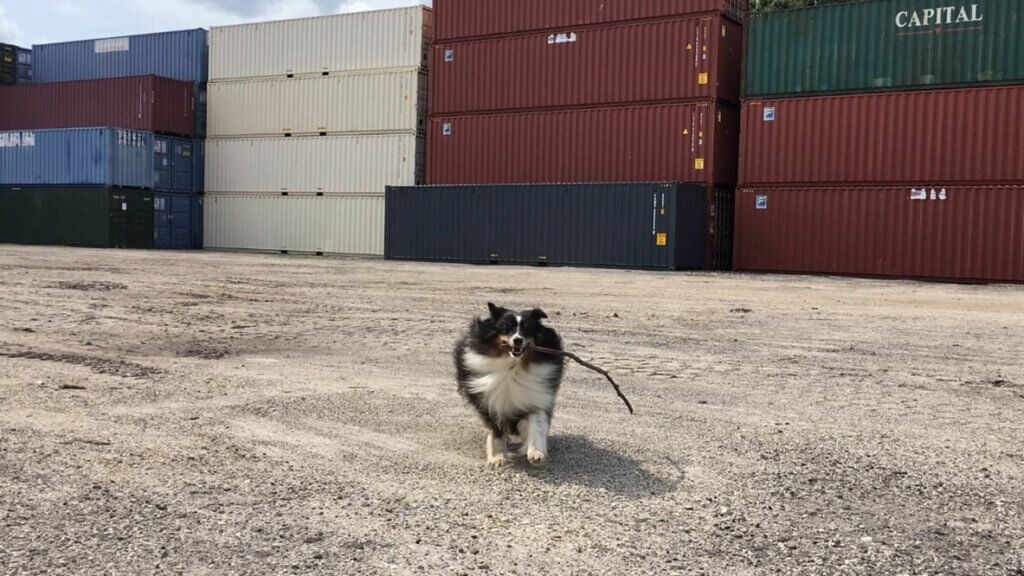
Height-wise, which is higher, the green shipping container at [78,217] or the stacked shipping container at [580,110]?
the stacked shipping container at [580,110]

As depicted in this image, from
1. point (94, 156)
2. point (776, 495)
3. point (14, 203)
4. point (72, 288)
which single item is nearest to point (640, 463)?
point (776, 495)

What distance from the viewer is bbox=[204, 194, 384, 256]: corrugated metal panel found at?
40.8 meters

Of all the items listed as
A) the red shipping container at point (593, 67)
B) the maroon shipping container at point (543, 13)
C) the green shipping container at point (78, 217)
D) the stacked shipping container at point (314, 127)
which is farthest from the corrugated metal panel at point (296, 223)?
the maroon shipping container at point (543, 13)

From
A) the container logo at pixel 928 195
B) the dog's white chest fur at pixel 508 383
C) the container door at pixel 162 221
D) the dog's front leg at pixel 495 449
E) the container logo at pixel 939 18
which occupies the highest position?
the container logo at pixel 939 18

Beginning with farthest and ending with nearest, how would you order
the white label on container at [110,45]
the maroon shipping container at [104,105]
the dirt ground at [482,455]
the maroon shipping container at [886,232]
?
the white label on container at [110,45] < the maroon shipping container at [104,105] < the maroon shipping container at [886,232] < the dirt ground at [482,455]

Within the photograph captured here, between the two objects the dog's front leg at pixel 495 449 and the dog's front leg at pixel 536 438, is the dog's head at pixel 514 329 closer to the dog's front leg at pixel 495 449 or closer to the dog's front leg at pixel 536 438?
the dog's front leg at pixel 536 438

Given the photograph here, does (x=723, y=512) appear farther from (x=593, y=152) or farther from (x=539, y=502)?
(x=593, y=152)

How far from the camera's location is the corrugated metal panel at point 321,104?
39.8 m

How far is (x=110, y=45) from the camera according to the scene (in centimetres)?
4838

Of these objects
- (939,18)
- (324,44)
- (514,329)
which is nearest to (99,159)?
(324,44)

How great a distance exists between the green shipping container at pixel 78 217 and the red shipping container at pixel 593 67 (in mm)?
16338

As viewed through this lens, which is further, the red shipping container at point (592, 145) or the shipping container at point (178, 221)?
the shipping container at point (178, 221)

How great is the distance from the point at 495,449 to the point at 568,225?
27.1m

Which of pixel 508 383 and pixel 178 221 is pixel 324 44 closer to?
pixel 178 221
